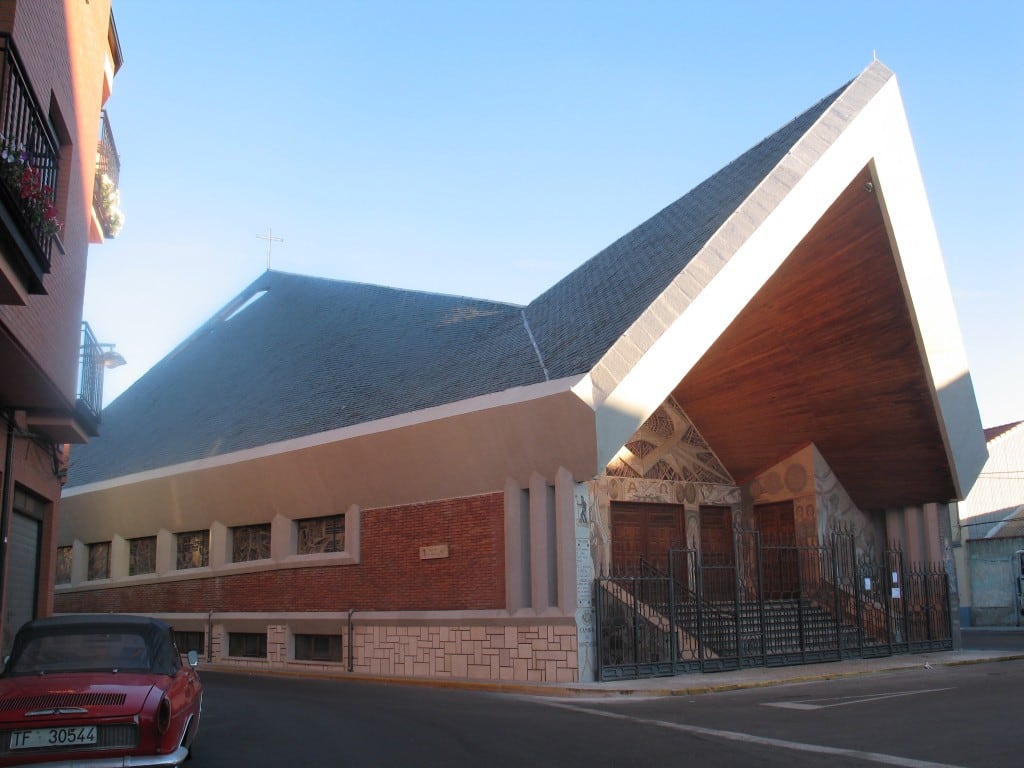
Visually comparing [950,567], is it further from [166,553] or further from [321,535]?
[166,553]

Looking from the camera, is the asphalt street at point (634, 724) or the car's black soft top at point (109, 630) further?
the asphalt street at point (634, 724)

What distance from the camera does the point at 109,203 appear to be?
18.2 meters

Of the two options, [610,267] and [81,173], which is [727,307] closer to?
[610,267]

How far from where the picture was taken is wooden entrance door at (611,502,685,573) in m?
22.2

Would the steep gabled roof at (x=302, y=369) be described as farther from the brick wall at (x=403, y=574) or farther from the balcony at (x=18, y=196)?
the balcony at (x=18, y=196)

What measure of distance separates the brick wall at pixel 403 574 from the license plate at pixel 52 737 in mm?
11224

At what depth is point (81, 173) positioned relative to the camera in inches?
563

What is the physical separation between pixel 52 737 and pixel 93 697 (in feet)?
1.17

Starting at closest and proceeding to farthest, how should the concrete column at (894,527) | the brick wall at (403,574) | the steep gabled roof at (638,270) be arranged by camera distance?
the steep gabled roof at (638,270)
the brick wall at (403,574)
the concrete column at (894,527)

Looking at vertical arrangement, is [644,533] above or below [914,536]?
above

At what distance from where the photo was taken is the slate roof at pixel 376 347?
18547 millimetres

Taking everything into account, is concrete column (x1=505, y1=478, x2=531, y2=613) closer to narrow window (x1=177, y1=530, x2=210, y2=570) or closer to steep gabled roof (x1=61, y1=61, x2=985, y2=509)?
steep gabled roof (x1=61, y1=61, x2=985, y2=509)

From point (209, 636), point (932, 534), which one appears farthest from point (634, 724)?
point (209, 636)

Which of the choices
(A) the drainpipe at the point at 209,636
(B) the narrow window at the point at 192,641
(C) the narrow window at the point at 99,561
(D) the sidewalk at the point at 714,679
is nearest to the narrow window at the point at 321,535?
(D) the sidewalk at the point at 714,679
